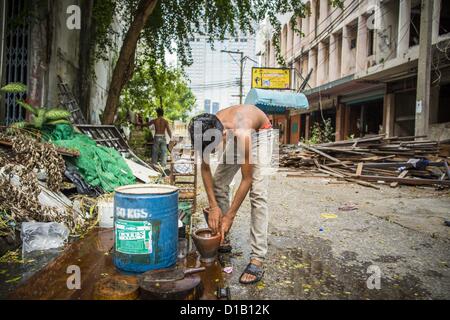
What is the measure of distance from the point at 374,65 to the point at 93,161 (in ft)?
42.1

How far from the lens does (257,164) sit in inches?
125

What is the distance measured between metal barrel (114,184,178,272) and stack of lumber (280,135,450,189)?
6.81 m

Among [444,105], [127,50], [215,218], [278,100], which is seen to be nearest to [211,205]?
[215,218]

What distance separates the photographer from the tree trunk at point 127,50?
884 centimetres

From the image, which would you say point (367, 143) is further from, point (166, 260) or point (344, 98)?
point (166, 260)

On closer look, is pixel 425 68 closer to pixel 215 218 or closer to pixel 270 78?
pixel 215 218

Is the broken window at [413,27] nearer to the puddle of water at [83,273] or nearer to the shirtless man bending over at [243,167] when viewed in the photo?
the shirtless man bending over at [243,167]

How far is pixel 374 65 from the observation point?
14234mm

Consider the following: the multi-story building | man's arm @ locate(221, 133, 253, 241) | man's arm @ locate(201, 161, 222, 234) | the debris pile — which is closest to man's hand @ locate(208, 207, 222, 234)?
man's arm @ locate(201, 161, 222, 234)

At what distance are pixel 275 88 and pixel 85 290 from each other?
17.7 metres

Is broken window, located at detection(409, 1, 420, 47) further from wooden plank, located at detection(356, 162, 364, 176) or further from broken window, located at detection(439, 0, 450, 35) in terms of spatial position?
wooden plank, located at detection(356, 162, 364, 176)

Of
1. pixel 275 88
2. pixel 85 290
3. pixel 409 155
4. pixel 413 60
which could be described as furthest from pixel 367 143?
pixel 85 290

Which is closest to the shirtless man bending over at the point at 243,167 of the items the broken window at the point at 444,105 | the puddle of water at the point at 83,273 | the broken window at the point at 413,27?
the puddle of water at the point at 83,273

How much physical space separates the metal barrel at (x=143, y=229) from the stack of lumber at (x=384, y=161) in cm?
681
